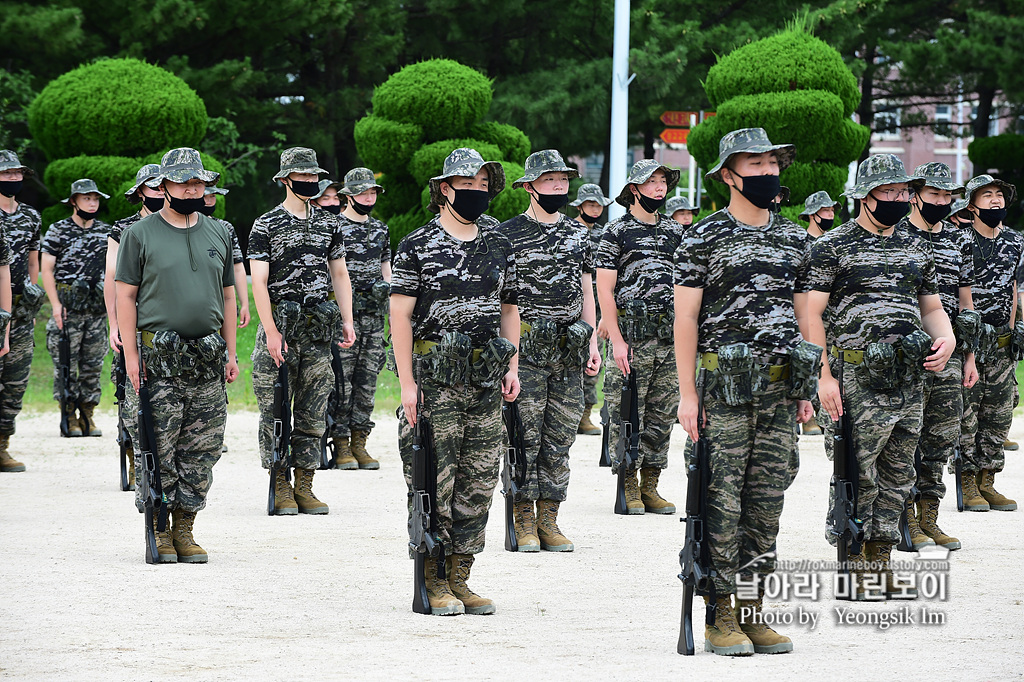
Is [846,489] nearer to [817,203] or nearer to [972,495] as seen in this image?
[972,495]

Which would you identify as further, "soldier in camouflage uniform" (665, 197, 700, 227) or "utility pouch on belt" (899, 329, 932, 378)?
"soldier in camouflage uniform" (665, 197, 700, 227)

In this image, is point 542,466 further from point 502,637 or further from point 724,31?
point 724,31

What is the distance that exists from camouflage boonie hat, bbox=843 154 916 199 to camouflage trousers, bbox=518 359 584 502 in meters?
2.18

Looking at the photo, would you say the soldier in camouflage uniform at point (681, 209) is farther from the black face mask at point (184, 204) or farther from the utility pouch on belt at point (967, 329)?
the black face mask at point (184, 204)

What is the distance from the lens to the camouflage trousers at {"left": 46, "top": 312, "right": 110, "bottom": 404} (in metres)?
12.3

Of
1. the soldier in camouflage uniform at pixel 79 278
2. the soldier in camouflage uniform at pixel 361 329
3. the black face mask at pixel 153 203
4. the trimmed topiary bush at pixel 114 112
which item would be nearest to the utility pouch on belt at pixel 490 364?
the black face mask at pixel 153 203

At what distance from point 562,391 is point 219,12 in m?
18.7

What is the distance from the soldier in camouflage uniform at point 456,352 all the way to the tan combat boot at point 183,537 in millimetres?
1820

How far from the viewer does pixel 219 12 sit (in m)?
24.7

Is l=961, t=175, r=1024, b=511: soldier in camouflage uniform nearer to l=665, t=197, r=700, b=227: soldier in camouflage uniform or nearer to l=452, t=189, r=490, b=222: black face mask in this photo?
l=665, t=197, r=700, b=227: soldier in camouflage uniform

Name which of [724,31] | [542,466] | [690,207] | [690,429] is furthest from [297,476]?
[724,31]

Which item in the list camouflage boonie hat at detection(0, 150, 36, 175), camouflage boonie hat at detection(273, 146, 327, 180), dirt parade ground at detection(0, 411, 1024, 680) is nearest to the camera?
dirt parade ground at detection(0, 411, 1024, 680)

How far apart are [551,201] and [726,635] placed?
327 centimetres

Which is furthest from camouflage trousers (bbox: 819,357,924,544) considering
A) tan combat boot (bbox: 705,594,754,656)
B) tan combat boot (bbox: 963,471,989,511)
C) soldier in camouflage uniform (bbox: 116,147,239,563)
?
soldier in camouflage uniform (bbox: 116,147,239,563)
